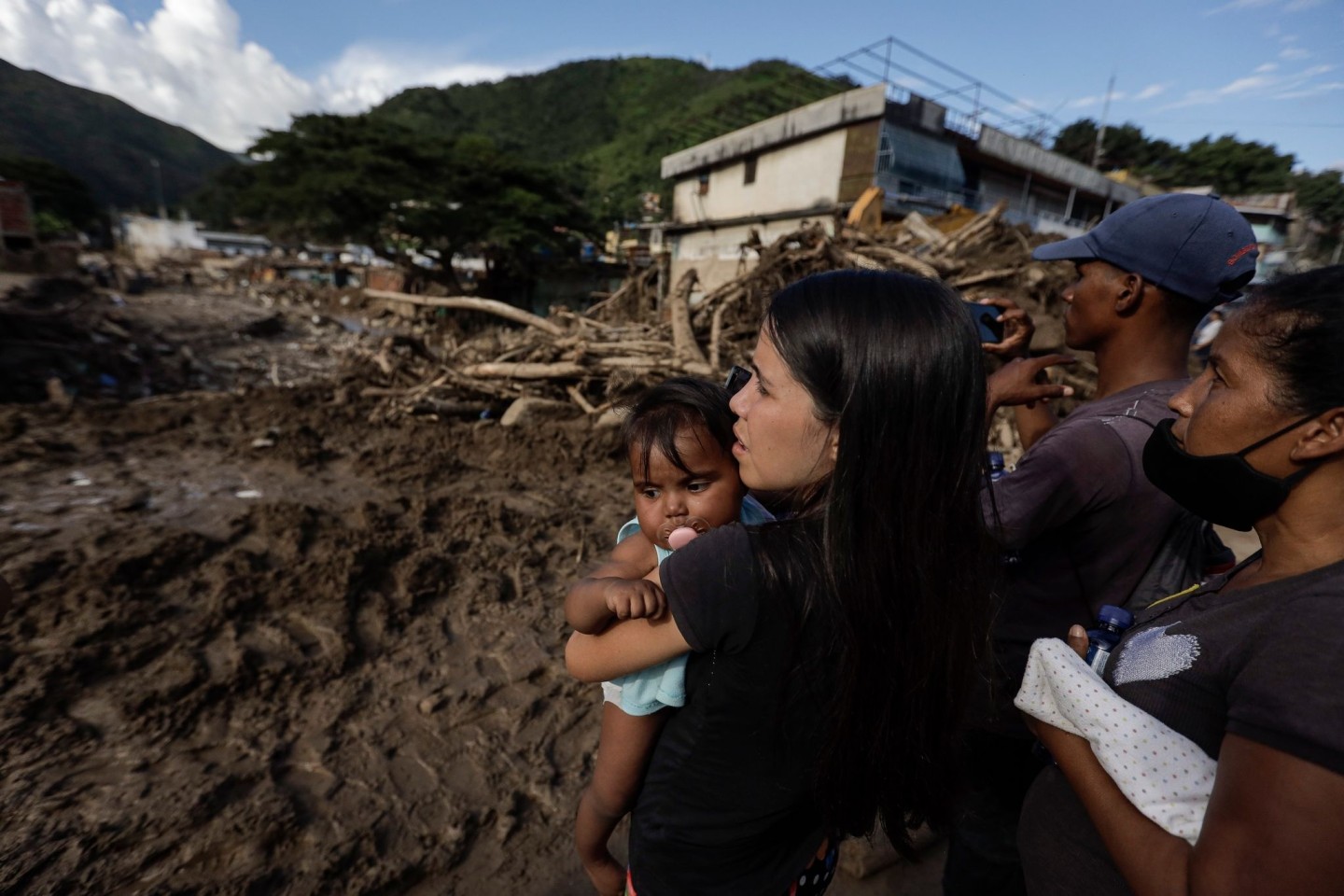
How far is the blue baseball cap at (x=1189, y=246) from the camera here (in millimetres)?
1562

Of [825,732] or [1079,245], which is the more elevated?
[1079,245]

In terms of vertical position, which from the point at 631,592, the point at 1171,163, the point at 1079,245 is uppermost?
the point at 1171,163

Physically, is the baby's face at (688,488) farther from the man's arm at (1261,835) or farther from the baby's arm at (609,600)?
the man's arm at (1261,835)

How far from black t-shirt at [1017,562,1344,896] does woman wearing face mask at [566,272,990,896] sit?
258 mm

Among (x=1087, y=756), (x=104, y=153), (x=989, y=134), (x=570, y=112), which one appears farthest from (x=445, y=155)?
(x=104, y=153)

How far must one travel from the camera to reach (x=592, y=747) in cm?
285

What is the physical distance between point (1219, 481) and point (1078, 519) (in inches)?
22.2

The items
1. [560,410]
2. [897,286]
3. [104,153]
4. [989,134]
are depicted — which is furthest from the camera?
[104,153]

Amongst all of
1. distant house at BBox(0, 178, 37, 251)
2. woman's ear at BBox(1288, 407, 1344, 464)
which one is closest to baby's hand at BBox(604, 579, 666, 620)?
woman's ear at BBox(1288, 407, 1344, 464)

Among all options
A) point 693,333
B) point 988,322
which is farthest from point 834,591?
point 693,333

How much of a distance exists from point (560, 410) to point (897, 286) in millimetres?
6653

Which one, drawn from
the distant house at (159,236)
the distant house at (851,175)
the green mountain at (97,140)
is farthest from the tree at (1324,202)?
the green mountain at (97,140)

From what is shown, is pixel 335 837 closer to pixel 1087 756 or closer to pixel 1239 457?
pixel 1087 756

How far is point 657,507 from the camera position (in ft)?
5.15
